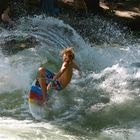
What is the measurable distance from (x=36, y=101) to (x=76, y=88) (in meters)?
2.06

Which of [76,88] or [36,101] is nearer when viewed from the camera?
[36,101]

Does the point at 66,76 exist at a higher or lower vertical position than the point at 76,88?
higher

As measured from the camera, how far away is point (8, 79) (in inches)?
459

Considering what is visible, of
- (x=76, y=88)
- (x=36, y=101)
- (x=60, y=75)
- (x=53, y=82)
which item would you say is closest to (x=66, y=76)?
(x=60, y=75)

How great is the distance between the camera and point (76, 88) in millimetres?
11508

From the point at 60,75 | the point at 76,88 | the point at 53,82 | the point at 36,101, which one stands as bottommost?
the point at 76,88

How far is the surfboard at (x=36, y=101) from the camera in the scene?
380 inches

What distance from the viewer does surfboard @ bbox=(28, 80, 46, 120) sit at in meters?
9.66

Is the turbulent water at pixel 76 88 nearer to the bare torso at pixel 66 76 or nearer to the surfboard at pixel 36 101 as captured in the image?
the surfboard at pixel 36 101

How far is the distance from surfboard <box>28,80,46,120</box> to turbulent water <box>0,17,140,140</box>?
139mm

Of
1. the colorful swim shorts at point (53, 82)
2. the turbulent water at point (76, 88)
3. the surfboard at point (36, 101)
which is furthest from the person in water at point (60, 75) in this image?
the turbulent water at point (76, 88)

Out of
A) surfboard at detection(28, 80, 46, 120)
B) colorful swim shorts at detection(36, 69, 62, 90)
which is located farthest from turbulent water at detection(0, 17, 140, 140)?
colorful swim shorts at detection(36, 69, 62, 90)

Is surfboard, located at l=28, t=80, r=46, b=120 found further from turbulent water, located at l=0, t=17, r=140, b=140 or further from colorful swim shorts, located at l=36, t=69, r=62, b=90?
colorful swim shorts, located at l=36, t=69, r=62, b=90

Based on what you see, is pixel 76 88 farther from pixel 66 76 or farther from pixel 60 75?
pixel 60 75
